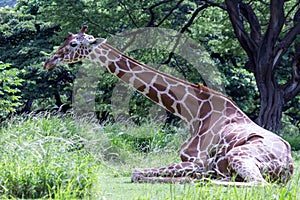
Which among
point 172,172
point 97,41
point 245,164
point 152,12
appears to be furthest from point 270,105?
point 245,164

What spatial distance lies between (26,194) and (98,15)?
15.3 meters

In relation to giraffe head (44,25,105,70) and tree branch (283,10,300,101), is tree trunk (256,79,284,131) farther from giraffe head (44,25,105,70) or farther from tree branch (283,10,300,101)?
giraffe head (44,25,105,70)

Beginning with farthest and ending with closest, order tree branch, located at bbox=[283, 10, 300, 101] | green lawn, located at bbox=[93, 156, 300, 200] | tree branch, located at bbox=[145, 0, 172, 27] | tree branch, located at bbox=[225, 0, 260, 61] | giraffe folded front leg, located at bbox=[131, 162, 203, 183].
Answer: tree branch, located at bbox=[145, 0, 172, 27], tree branch, located at bbox=[283, 10, 300, 101], tree branch, located at bbox=[225, 0, 260, 61], giraffe folded front leg, located at bbox=[131, 162, 203, 183], green lawn, located at bbox=[93, 156, 300, 200]

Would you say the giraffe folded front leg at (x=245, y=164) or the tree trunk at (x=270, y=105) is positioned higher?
the tree trunk at (x=270, y=105)

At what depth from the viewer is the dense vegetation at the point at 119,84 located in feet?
19.8

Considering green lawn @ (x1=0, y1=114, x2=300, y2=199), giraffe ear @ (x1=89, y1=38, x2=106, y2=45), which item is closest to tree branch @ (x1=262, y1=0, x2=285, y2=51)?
giraffe ear @ (x1=89, y1=38, x2=106, y2=45)

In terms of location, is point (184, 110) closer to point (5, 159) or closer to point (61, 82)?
point (5, 159)

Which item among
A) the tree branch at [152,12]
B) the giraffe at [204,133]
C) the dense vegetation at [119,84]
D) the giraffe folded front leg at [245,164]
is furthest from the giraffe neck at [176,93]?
the tree branch at [152,12]

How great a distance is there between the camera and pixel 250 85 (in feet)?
80.4

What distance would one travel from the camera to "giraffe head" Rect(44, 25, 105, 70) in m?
8.81

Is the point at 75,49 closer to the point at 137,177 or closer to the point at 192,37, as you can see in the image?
the point at 137,177

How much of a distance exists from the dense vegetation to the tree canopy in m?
0.04

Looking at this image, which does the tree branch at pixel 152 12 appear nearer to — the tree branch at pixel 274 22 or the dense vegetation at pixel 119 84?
the dense vegetation at pixel 119 84

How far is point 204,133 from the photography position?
25.6 ft
